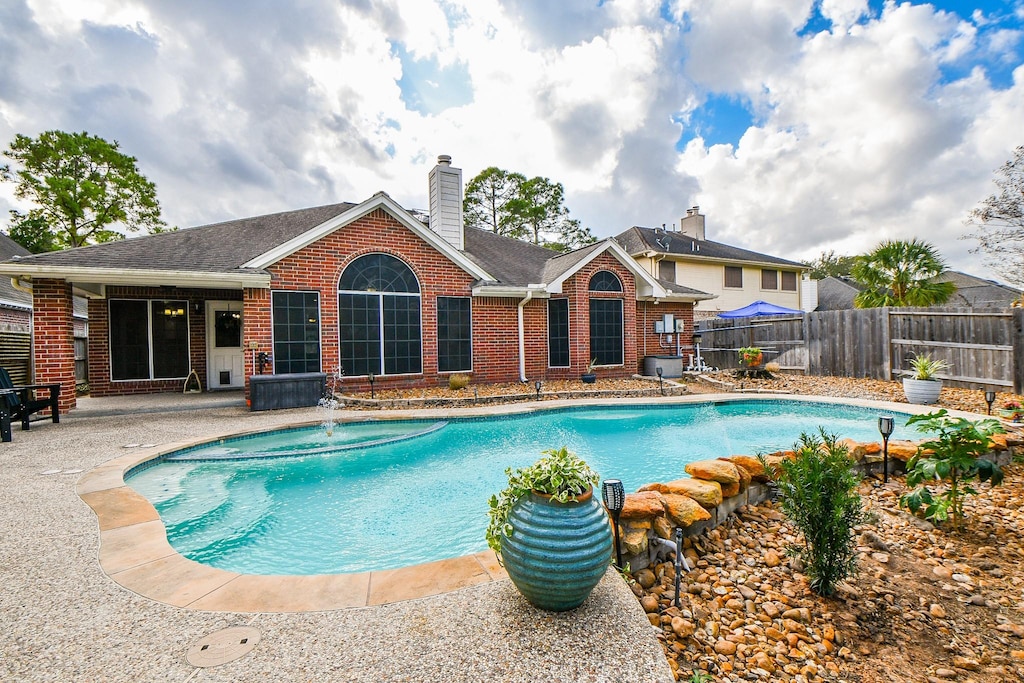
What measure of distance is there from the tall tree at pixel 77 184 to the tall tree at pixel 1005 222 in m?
38.5

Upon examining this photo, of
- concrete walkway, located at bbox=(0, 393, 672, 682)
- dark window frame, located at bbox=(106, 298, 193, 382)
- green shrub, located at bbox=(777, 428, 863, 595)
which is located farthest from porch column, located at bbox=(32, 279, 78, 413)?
green shrub, located at bbox=(777, 428, 863, 595)

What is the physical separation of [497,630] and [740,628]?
53.1 inches

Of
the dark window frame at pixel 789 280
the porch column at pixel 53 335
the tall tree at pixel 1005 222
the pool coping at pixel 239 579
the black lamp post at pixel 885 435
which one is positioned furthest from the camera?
the dark window frame at pixel 789 280

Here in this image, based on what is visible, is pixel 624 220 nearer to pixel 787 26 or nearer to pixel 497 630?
pixel 787 26

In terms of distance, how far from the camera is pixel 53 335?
27.6 feet

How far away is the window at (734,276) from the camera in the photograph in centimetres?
2284

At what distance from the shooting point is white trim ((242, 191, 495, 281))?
31.2 ft

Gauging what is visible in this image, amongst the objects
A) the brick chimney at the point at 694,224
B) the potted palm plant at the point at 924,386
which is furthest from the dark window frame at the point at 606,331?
the brick chimney at the point at 694,224

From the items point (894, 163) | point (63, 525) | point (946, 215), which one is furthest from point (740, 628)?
point (946, 215)

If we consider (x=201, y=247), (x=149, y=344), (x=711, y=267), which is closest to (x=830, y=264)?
(x=711, y=267)

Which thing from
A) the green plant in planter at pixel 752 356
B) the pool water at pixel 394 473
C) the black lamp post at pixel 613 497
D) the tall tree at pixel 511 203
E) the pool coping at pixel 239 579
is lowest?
the pool water at pixel 394 473

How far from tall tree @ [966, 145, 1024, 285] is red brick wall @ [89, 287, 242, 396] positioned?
2254cm

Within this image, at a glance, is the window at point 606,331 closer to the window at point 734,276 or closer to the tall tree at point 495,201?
the window at point 734,276

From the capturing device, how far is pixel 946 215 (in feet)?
46.6
